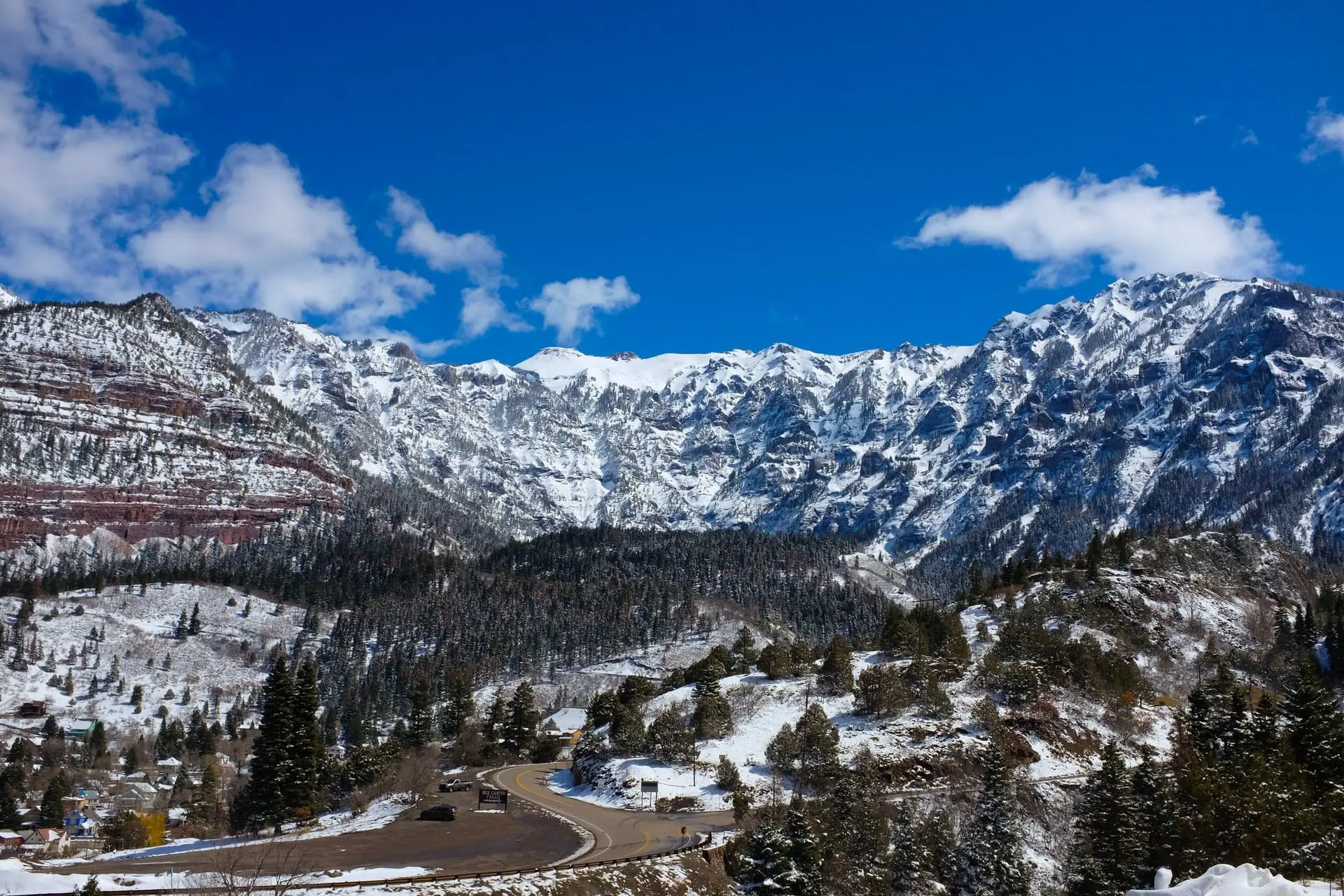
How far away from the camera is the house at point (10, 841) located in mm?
71188

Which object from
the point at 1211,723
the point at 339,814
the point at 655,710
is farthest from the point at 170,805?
the point at 1211,723

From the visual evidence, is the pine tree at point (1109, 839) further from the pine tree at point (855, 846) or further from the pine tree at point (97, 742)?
the pine tree at point (97, 742)

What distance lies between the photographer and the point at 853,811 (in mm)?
54125

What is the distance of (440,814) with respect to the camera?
197 feet

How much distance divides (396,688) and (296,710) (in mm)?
124006

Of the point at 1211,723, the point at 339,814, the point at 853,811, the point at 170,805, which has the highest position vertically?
the point at 1211,723

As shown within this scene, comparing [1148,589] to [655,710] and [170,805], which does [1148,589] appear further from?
[170,805]

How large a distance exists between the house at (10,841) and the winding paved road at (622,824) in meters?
36.1

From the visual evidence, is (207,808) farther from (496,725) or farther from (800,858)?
(800,858)

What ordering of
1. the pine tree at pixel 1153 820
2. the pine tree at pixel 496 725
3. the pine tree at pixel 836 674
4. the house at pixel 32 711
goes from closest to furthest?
the pine tree at pixel 1153 820 < the pine tree at pixel 836 674 < the pine tree at pixel 496 725 < the house at pixel 32 711

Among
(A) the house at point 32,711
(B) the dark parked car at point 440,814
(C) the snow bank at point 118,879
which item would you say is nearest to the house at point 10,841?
(B) the dark parked car at point 440,814

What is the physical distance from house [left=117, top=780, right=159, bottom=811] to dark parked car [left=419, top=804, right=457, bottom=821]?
60460 millimetres

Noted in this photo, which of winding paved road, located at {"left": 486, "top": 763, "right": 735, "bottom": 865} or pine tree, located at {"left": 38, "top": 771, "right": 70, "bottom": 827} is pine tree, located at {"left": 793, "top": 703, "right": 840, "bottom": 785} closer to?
winding paved road, located at {"left": 486, "top": 763, "right": 735, "bottom": 865}

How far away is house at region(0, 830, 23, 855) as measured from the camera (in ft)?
234
